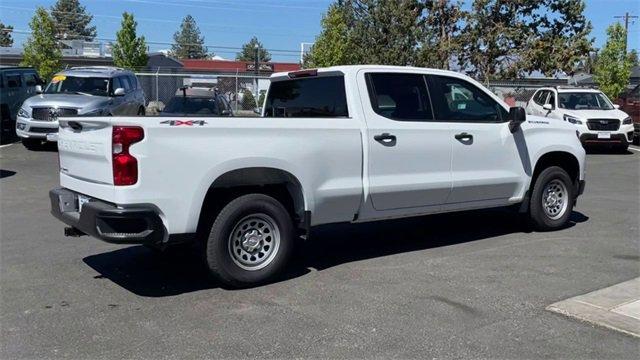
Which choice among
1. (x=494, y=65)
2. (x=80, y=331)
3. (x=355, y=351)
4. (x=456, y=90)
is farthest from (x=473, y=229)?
(x=494, y=65)

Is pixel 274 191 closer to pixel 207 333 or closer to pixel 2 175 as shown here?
pixel 207 333

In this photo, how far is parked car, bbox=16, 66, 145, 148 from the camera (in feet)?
51.0

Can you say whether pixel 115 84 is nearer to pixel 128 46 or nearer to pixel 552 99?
pixel 552 99

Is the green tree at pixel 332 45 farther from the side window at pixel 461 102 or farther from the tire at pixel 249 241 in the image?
the tire at pixel 249 241

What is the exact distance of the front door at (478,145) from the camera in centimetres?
696

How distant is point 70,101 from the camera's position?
15664 millimetres

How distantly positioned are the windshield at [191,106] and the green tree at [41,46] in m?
20.0

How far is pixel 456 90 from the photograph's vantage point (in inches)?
285

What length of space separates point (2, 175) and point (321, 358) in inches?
407

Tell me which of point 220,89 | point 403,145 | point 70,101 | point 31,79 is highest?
point 31,79

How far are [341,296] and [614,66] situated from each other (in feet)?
95.9

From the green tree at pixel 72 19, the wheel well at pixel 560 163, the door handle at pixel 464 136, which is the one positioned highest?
the green tree at pixel 72 19

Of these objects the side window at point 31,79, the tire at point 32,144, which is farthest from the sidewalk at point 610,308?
the side window at point 31,79

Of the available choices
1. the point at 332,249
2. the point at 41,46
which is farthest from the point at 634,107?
the point at 41,46
